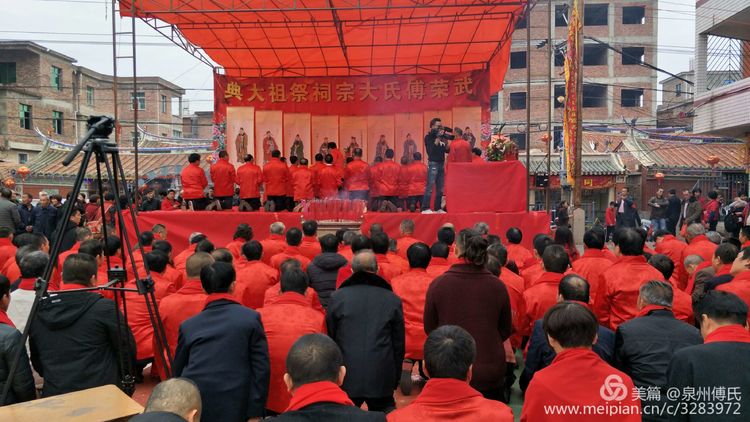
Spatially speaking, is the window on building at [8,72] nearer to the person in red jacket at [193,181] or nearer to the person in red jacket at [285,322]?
the person in red jacket at [193,181]

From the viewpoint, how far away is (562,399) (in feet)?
8.23

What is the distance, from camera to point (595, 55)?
3453 centimetres

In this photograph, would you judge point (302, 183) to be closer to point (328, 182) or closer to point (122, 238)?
point (328, 182)

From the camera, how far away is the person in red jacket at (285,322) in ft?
12.7

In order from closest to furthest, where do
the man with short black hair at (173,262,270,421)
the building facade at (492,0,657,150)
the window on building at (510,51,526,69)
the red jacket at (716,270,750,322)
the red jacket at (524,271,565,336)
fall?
the man with short black hair at (173,262,270,421) → the red jacket at (716,270,750,322) → the red jacket at (524,271,565,336) → the building facade at (492,0,657,150) → the window on building at (510,51,526,69)

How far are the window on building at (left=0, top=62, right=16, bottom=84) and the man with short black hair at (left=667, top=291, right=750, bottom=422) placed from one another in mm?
35323

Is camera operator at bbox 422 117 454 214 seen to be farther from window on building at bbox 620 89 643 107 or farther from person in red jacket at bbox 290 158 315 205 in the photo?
window on building at bbox 620 89 643 107

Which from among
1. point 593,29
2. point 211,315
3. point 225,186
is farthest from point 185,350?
point 593,29

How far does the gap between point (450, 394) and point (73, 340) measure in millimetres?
2411

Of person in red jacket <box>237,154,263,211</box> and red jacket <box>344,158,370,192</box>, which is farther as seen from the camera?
red jacket <box>344,158,370,192</box>

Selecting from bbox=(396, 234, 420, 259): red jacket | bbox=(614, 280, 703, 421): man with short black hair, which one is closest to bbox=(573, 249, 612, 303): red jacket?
bbox=(614, 280, 703, 421): man with short black hair

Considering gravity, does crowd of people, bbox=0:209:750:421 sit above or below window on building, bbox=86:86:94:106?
below

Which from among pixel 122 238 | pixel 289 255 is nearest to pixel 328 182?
pixel 289 255

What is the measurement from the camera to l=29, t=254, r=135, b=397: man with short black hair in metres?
3.47
